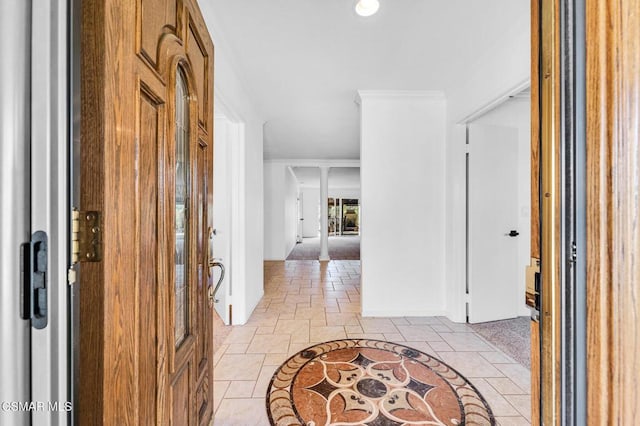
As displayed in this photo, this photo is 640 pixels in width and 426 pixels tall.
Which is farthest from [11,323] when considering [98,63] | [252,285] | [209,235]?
[252,285]

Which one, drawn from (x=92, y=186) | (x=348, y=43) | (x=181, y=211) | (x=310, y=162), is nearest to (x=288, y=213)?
(x=310, y=162)

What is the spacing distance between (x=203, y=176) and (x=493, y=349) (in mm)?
2632

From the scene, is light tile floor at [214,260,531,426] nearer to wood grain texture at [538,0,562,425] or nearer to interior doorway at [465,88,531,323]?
interior doorway at [465,88,531,323]

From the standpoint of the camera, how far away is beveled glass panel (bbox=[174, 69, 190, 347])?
989mm

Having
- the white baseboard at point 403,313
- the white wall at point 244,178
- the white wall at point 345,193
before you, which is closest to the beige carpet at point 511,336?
the white baseboard at point 403,313

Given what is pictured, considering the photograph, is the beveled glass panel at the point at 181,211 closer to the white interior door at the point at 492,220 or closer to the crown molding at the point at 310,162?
the white interior door at the point at 492,220

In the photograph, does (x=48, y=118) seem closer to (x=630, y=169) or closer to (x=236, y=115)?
(x=630, y=169)

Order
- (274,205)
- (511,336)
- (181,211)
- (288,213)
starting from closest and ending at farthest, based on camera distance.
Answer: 1. (181,211)
2. (511,336)
3. (274,205)
4. (288,213)

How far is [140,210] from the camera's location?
26.7 inches

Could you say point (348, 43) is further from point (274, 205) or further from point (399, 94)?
point (274, 205)

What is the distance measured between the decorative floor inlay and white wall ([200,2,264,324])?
3.37 feet

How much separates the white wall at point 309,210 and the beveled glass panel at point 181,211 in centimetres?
1095

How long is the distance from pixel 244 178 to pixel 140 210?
222 centimetres

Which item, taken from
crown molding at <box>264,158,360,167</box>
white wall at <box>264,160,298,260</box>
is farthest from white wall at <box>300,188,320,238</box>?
crown molding at <box>264,158,360,167</box>
